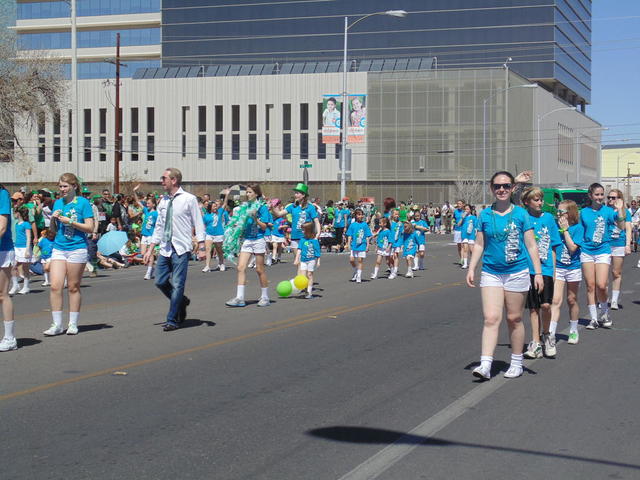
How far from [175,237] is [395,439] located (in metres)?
5.61

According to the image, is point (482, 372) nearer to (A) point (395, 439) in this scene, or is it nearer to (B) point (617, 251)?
(A) point (395, 439)

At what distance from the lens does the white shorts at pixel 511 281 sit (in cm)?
827

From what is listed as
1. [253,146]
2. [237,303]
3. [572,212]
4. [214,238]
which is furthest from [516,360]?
[253,146]

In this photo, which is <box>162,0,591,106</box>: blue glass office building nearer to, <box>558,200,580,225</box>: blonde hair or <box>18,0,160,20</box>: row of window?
<box>18,0,160,20</box>: row of window

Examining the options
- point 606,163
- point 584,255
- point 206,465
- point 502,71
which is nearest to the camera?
point 206,465

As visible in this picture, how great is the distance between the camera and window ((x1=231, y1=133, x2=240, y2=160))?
79062 millimetres

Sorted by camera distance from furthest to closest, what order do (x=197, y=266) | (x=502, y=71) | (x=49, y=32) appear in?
(x=49, y=32) → (x=502, y=71) → (x=197, y=266)

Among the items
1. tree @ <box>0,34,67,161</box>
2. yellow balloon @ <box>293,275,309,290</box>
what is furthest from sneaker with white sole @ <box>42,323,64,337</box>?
tree @ <box>0,34,67,161</box>

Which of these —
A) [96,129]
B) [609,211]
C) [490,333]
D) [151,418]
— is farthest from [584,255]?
[96,129]

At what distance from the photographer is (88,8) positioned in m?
92.1

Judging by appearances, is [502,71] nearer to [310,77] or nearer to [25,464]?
[310,77]

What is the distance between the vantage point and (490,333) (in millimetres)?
8227

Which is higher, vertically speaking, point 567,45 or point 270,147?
point 567,45

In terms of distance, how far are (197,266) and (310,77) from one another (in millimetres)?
54956
